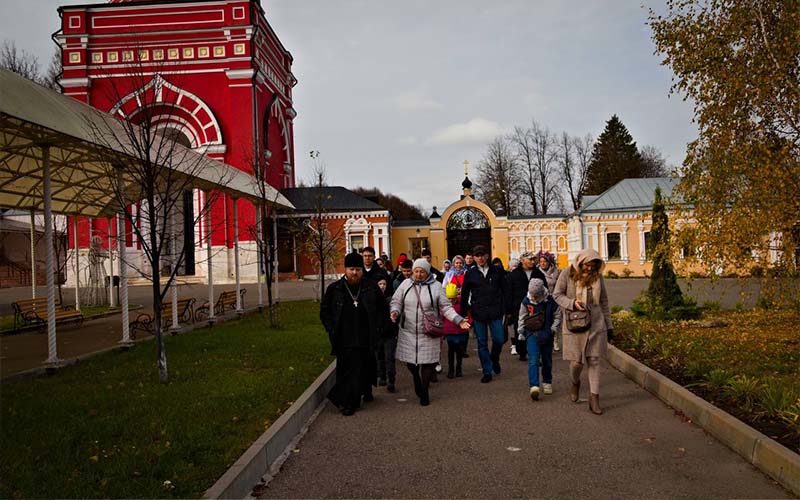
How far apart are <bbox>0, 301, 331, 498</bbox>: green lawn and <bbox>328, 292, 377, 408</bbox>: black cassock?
0.65 meters

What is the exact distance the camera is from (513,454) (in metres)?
5.73

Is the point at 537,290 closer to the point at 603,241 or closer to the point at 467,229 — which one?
the point at 467,229

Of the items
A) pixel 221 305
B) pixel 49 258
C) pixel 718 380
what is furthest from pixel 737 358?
pixel 221 305

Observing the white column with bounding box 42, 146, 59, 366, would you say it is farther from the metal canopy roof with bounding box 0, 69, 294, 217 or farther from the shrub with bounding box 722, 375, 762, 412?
the shrub with bounding box 722, 375, 762, 412

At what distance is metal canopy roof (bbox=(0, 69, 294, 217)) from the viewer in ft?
26.1

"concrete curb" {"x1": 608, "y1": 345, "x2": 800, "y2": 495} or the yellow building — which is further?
the yellow building

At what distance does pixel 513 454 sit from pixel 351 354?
252 cm

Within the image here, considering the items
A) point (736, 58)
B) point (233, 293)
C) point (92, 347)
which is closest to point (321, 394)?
point (92, 347)

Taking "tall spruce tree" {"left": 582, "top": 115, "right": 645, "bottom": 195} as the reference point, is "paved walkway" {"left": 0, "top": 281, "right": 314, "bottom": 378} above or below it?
below

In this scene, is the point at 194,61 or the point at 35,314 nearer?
the point at 35,314

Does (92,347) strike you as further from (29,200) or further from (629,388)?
(629,388)

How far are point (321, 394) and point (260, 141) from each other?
33.2 m

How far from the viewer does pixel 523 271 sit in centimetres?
1169

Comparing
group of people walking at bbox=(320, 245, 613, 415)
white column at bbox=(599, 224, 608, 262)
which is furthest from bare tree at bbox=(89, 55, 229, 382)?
white column at bbox=(599, 224, 608, 262)
